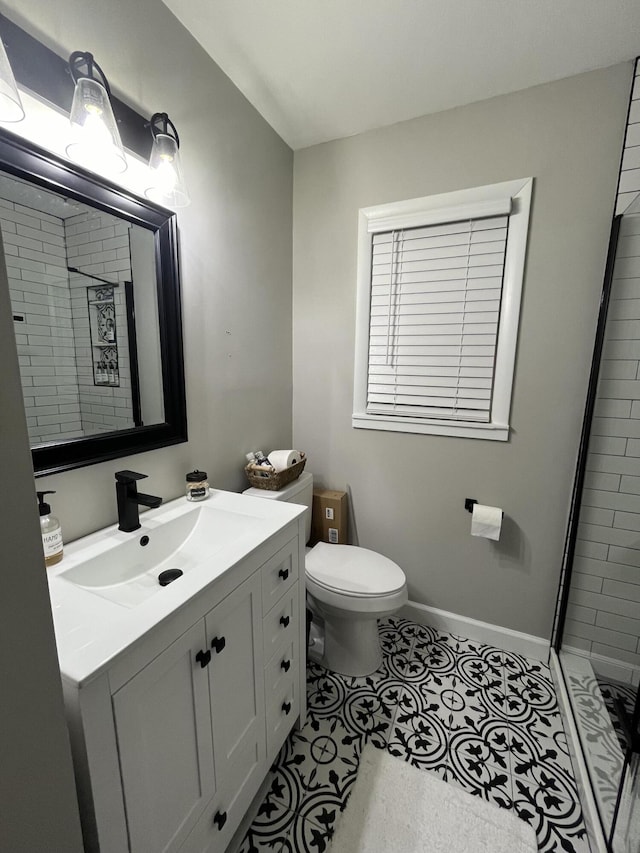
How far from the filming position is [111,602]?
0.75 meters

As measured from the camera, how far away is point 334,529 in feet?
6.50

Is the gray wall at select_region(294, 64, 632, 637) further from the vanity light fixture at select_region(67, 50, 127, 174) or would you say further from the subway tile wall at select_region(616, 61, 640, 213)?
the vanity light fixture at select_region(67, 50, 127, 174)

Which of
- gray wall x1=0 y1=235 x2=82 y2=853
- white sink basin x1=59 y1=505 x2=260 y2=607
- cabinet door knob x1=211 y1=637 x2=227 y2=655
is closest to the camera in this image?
gray wall x1=0 y1=235 x2=82 y2=853

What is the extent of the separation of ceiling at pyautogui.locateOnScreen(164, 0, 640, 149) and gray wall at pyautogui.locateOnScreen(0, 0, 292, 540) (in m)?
0.13

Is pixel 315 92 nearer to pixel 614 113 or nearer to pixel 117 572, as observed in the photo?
pixel 614 113

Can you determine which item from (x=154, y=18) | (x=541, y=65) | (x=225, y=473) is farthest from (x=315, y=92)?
(x=225, y=473)

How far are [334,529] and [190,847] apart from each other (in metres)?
1.28

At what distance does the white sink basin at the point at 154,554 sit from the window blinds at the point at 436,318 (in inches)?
41.0

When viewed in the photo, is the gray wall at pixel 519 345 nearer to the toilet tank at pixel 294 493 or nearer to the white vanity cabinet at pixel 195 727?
the toilet tank at pixel 294 493

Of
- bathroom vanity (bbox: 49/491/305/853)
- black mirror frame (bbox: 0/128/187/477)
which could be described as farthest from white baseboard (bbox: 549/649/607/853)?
black mirror frame (bbox: 0/128/187/477)

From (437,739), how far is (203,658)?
113 centimetres

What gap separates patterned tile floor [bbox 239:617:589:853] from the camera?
1.12m

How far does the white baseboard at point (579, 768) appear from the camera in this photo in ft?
3.50

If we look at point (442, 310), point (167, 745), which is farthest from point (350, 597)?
point (442, 310)
